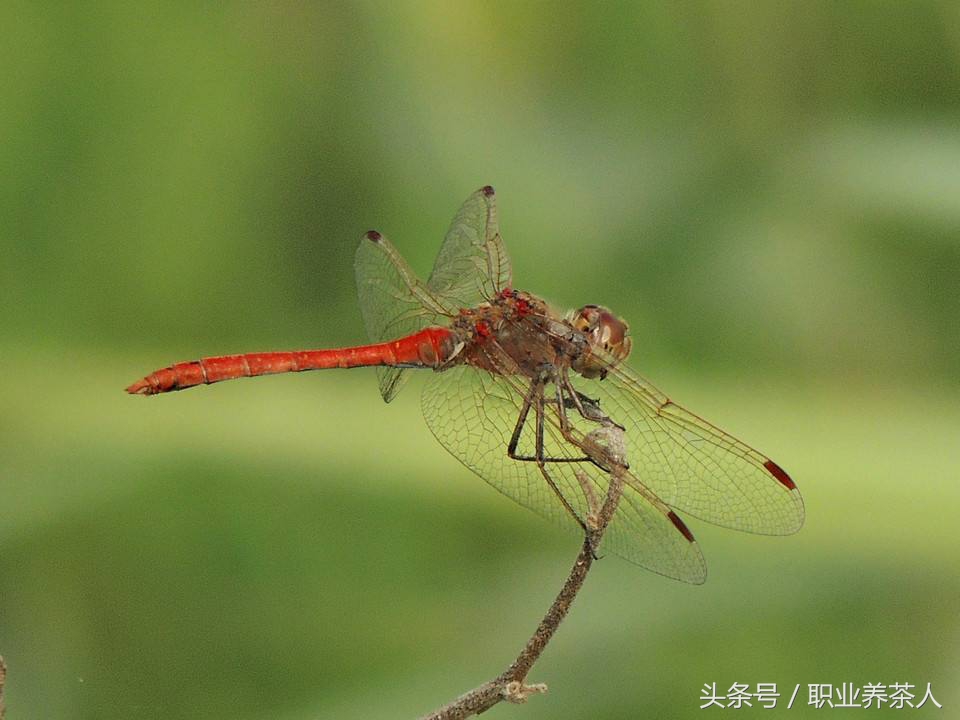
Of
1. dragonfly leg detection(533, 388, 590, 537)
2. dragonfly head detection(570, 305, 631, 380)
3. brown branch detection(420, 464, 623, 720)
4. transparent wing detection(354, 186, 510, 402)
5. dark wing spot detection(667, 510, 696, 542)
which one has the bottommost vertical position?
brown branch detection(420, 464, 623, 720)

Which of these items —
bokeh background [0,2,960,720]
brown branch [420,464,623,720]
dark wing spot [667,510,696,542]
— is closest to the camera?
brown branch [420,464,623,720]

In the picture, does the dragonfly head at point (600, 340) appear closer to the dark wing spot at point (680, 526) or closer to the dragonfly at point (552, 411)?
the dragonfly at point (552, 411)

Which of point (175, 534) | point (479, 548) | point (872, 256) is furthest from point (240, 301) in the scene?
point (872, 256)

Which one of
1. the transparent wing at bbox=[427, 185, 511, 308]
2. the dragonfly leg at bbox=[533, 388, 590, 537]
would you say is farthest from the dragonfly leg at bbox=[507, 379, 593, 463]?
the transparent wing at bbox=[427, 185, 511, 308]

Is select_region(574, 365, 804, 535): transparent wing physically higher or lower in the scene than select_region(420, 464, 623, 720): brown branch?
higher

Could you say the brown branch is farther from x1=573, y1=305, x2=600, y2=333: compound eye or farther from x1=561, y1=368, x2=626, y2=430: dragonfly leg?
x1=573, y1=305, x2=600, y2=333: compound eye

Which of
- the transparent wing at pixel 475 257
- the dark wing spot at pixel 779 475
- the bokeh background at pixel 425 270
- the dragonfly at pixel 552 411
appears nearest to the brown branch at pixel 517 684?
the dragonfly at pixel 552 411

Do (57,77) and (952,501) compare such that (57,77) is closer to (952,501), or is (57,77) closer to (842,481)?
(842,481)

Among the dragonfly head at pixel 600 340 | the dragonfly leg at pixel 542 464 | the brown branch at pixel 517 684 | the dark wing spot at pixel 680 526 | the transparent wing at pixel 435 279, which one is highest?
the transparent wing at pixel 435 279
